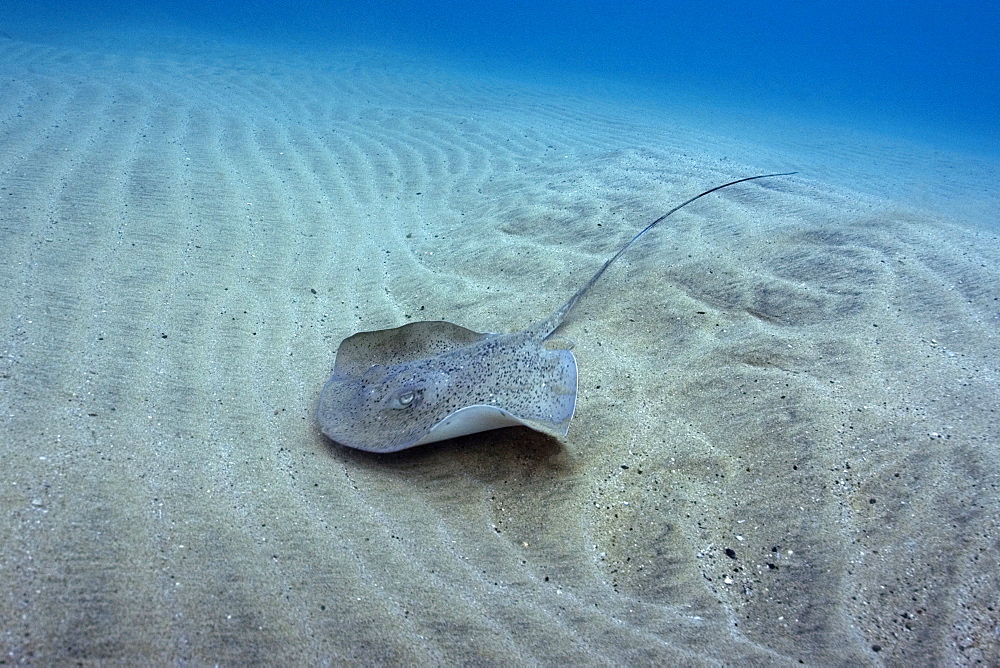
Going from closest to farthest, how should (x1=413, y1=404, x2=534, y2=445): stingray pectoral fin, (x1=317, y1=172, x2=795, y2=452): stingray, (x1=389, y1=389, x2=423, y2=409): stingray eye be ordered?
(x1=413, y1=404, x2=534, y2=445): stingray pectoral fin, (x1=317, y1=172, x2=795, y2=452): stingray, (x1=389, y1=389, x2=423, y2=409): stingray eye

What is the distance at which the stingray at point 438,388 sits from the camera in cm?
256

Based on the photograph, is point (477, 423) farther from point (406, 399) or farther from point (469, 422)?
point (406, 399)

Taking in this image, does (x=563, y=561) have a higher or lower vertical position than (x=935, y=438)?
lower

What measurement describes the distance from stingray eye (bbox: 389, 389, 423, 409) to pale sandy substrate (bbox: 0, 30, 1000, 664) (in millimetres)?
298

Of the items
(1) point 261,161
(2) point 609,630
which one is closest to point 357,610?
(2) point 609,630

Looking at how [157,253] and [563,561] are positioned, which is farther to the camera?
[157,253]

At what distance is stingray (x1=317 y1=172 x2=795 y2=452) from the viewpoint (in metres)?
2.56

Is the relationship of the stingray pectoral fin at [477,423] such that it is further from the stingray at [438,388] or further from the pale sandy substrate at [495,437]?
the pale sandy substrate at [495,437]

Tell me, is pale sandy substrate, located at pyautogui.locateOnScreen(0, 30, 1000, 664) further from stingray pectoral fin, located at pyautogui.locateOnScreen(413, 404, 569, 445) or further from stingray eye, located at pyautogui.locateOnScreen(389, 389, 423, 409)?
stingray eye, located at pyautogui.locateOnScreen(389, 389, 423, 409)

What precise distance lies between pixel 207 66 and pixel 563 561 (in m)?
12.9

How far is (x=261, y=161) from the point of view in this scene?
6.14 m

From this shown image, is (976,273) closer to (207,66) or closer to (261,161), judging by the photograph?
(261,161)

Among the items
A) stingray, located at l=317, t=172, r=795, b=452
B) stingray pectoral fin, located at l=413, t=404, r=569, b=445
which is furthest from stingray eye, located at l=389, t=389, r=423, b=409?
stingray pectoral fin, located at l=413, t=404, r=569, b=445

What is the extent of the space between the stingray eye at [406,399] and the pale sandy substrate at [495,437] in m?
0.30
